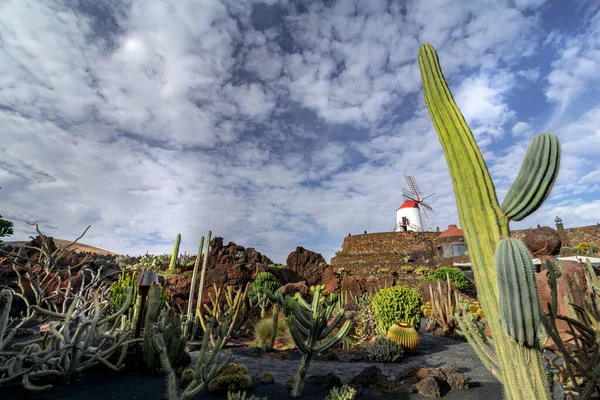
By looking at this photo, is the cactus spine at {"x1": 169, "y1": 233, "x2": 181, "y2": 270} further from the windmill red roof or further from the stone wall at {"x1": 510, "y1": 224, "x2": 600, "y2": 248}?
the windmill red roof

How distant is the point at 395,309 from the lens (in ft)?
26.4

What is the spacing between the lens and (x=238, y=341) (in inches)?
311

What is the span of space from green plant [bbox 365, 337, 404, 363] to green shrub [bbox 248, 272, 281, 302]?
19.9 feet

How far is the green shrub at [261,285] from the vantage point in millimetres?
11539

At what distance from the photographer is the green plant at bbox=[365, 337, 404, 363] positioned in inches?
230

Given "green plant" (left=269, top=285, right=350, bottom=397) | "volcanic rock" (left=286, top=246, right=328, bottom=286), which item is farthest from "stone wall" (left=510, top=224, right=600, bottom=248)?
"green plant" (left=269, top=285, right=350, bottom=397)

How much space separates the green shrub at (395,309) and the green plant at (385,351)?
6.36ft

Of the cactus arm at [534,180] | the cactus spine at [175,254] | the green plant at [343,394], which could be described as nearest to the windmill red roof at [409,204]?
the cactus spine at [175,254]

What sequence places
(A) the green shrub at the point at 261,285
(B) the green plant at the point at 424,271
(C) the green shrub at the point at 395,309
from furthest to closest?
(B) the green plant at the point at 424,271
(A) the green shrub at the point at 261,285
(C) the green shrub at the point at 395,309

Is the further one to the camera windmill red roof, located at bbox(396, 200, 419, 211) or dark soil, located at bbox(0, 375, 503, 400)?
windmill red roof, located at bbox(396, 200, 419, 211)

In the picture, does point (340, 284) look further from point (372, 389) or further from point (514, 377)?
Result: point (514, 377)

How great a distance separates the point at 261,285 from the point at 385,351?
6.94 meters

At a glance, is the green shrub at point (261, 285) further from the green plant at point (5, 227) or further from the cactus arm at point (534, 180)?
the cactus arm at point (534, 180)

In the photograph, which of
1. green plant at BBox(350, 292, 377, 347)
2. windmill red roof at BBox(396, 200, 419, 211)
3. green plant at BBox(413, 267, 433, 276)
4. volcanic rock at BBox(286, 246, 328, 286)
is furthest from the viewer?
windmill red roof at BBox(396, 200, 419, 211)
